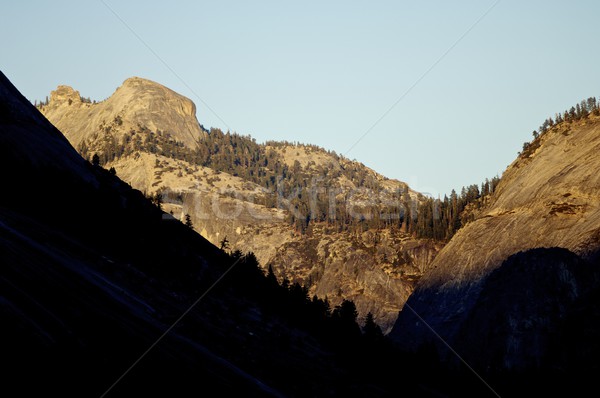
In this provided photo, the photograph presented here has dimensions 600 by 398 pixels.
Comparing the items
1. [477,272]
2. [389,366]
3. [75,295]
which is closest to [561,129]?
[477,272]

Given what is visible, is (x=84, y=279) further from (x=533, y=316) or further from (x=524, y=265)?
(x=524, y=265)

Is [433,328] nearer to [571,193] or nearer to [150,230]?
[571,193]

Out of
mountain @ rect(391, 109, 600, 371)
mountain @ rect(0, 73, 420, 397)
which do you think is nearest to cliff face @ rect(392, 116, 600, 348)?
mountain @ rect(391, 109, 600, 371)

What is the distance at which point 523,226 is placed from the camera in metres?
143

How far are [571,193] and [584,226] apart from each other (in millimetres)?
13603

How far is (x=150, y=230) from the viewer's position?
98.6m

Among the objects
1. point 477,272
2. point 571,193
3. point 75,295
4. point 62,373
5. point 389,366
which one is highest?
point 571,193

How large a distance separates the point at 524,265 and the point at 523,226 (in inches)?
648

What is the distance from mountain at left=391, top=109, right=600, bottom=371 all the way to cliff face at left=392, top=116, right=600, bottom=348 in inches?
10.1

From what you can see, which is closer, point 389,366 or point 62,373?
point 62,373

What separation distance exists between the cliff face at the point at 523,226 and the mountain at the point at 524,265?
0.84ft

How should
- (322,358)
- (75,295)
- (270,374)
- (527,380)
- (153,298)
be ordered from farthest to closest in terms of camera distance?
(527,380) → (322,358) → (153,298) → (270,374) → (75,295)

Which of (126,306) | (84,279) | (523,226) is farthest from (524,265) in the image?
(84,279)

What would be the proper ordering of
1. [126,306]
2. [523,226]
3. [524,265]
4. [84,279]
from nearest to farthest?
[84,279] → [126,306] → [524,265] → [523,226]
